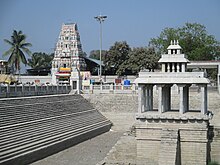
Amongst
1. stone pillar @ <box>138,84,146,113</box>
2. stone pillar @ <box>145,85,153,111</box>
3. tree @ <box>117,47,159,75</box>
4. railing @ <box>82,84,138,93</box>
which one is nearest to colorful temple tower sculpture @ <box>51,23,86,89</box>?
tree @ <box>117,47,159,75</box>

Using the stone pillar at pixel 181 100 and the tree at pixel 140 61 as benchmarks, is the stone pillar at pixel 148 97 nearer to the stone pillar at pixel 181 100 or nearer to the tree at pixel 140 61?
the stone pillar at pixel 181 100

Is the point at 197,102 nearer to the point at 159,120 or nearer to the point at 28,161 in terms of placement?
the point at 159,120

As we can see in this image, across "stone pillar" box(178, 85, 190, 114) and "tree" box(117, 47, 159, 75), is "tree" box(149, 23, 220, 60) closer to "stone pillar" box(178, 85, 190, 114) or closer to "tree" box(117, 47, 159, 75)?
"tree" box(117, 47, 159, 75)

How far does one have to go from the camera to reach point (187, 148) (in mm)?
15539

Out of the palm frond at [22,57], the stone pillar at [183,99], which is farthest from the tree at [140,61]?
the stone pillar at [183,99]

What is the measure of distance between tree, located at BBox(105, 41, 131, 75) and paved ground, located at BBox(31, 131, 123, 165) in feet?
96.8

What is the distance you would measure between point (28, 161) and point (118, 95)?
599 inches

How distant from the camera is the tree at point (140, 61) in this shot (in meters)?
48.1

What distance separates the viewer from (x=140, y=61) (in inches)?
1898

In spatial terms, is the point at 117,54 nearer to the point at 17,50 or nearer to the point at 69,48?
the point at 69,48

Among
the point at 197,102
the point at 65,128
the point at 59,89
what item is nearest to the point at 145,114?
the point at 65,128

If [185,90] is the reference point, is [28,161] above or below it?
below

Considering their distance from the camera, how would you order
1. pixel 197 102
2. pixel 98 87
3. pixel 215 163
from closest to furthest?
1. pixel 215 163
2. pixel 197 102
3. pixel 98 87

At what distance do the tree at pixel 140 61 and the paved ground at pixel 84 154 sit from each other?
84.8 ft
